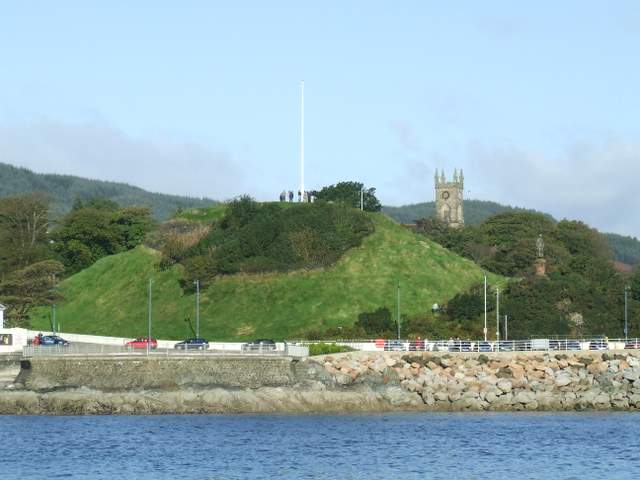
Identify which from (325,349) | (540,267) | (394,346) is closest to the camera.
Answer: (325,349)

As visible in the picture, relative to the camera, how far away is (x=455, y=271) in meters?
146

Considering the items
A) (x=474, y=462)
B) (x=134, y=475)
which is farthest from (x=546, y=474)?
(x=134, y=475)

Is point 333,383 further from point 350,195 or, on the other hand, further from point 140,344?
point 350,195

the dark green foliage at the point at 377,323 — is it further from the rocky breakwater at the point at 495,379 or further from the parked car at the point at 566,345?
the rocky breakwater at the point at 495,379

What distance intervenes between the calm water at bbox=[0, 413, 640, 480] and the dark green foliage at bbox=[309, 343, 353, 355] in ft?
42.3

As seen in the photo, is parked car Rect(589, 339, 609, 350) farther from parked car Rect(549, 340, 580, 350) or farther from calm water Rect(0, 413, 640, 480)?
calm water Rect(0, 413, 640, 480)

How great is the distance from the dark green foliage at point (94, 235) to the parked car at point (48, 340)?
159 feet

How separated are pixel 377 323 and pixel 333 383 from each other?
1054 inches

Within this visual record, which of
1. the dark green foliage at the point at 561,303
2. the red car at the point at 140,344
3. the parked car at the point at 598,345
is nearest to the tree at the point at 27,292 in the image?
the red car at the point at 140,344

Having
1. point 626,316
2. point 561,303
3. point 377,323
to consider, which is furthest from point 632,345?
point 377,323

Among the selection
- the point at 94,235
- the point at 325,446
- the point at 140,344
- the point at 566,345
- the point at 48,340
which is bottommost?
the point at 325,446

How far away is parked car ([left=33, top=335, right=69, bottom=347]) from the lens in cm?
11625

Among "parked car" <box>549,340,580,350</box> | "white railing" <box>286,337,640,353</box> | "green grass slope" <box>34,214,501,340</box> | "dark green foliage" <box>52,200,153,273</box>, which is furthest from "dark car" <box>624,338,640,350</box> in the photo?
"dark green foliage" <box>52,200,153,273</box>

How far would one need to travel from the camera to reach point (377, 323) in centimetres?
12269
